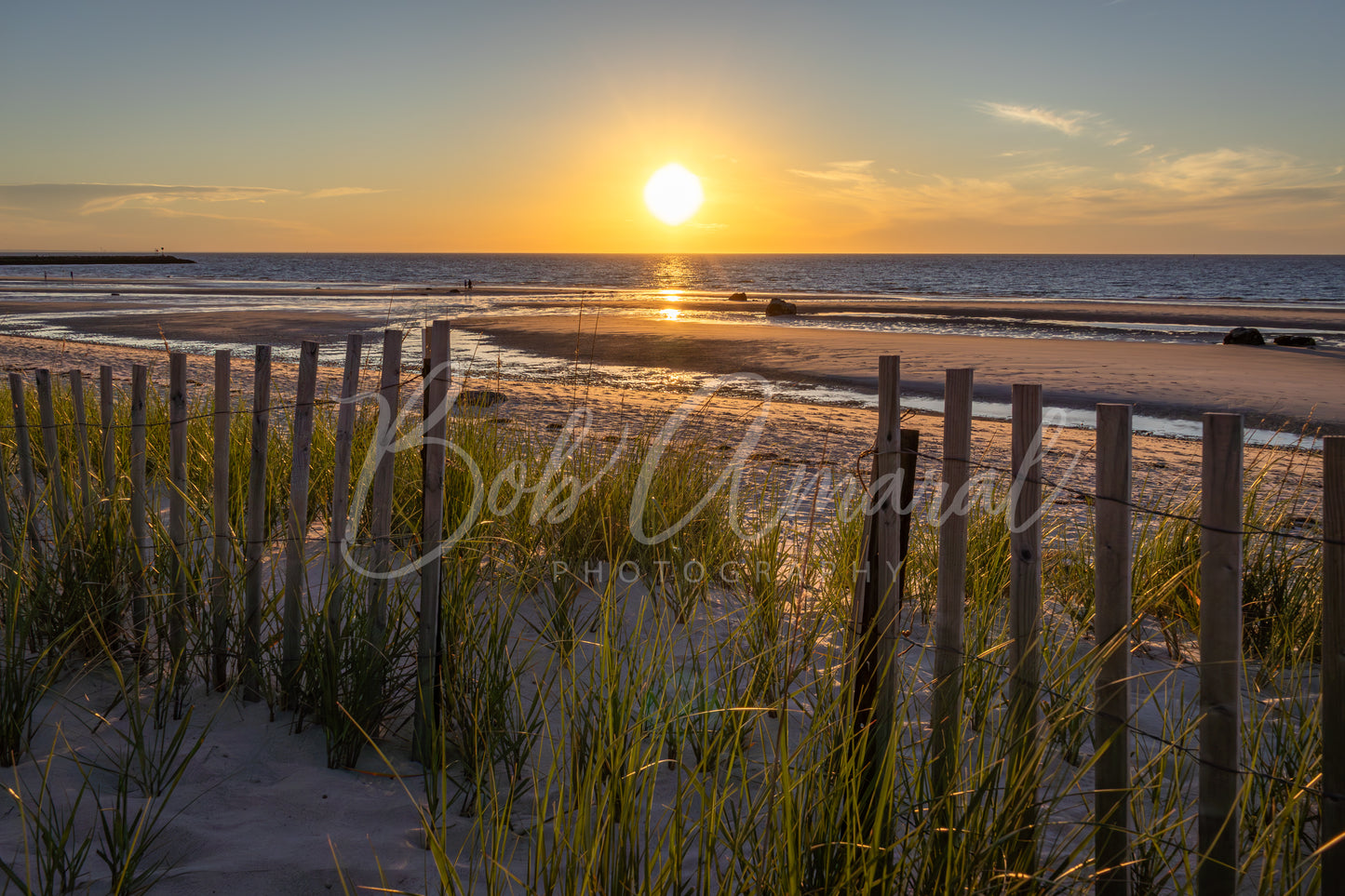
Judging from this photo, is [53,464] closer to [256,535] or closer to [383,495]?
[256,535]

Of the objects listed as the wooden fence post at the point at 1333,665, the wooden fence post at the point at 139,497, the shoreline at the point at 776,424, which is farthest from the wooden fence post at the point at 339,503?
the wooden fence post at the point at 1333,665

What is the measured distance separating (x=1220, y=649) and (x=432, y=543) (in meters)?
2.30

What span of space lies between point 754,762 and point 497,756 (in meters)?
0.91

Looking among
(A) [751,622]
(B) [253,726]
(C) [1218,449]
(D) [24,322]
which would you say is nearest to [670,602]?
(A) [751,622]

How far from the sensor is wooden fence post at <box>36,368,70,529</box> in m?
3.56

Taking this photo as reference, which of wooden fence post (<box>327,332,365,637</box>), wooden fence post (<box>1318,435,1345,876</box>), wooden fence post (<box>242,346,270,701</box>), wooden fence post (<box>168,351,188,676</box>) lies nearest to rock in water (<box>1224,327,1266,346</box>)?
wooden fence post (<box>1318,435,1345,876</box>)

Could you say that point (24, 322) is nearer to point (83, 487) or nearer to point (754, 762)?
point (83, 487)

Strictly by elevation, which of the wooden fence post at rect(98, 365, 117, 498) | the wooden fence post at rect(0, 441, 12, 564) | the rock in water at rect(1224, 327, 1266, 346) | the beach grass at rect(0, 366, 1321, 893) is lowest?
the beach grass at rect(0, 366, 1321, 893)

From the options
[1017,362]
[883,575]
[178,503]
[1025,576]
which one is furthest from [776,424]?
[1017,362]

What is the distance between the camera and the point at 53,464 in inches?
147

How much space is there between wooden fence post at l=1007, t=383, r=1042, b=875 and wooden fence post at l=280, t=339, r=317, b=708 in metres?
2.37

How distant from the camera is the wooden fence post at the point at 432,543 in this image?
9.18 feet

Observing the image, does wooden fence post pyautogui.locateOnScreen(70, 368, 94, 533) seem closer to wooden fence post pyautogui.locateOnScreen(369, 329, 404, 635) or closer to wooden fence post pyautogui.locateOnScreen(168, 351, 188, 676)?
wooden fence post pyautogui.locateOnScreen(168, 351, 188, 676)

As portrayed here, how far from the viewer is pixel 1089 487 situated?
7500mm
